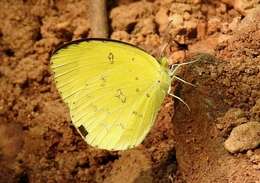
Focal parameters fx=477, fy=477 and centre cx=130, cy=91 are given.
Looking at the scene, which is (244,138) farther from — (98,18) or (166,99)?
(98,18)

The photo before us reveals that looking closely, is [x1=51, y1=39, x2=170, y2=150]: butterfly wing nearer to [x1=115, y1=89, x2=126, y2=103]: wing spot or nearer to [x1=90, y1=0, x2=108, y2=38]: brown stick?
[x1=115, y1=89, x2=126, y2=103]: wing spot

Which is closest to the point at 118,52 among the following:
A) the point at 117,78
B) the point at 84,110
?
the point at 117,78

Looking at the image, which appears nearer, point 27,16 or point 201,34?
point 201,34

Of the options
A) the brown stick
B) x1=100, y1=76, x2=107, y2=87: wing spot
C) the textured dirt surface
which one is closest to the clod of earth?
the textured dirt surface

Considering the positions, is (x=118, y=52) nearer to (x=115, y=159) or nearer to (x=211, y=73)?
(x=211, y=73)

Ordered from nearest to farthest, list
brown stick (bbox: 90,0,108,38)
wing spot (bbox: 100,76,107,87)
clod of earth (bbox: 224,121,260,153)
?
clod of earth (bbox: 224,121,260,153)
wing spot (bbox: 100,76,107,87)
brown stick (bbox: 90,0,108,38)

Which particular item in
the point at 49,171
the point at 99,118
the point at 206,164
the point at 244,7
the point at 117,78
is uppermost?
the point at 244,7
